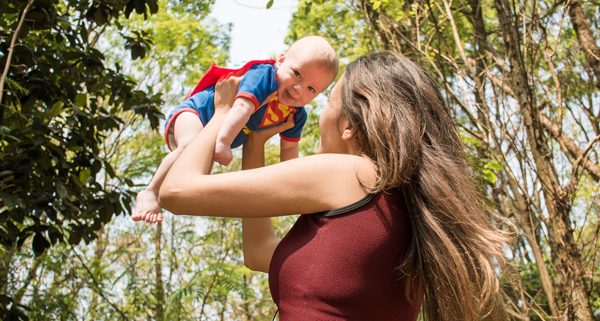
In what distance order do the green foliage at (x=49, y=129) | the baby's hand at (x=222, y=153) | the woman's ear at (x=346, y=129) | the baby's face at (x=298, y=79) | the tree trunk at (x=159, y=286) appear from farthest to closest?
1. the tree trunk at (x=159, y=286)
2. the green foliage at (x=49, y=129)
3. the baby's face at (x=298, y=79)
4. the baby's hand at (x=222, y=153)
5. the woman's ear at (x=346, y=129)

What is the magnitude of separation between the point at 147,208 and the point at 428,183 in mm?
1024

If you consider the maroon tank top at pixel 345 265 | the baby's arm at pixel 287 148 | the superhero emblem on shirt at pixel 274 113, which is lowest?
the maroon tank top at pixel 345 265

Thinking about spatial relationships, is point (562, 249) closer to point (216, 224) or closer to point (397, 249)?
point (397, 249)

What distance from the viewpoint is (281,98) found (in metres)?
1.80

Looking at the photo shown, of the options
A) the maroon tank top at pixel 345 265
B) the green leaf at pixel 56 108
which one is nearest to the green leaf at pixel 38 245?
the green leaf at pixel 56 108

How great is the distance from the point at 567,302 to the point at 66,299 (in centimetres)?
529

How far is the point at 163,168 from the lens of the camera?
5.63 feet

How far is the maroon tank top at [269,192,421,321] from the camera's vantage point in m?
1.08

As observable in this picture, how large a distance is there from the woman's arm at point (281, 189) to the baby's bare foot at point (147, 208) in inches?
19.7

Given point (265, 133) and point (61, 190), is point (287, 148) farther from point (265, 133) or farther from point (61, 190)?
point (61, 190)

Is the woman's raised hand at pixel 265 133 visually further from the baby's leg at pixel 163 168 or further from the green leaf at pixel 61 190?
the green leaf at pixel 61 190

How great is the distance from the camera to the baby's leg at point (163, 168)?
5.45 feet

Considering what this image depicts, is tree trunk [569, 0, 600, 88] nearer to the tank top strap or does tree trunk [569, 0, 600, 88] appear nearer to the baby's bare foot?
the tank top strap

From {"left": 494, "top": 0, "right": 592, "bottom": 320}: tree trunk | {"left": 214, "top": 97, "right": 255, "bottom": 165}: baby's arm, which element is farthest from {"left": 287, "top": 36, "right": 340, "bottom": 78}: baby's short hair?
{"left": 494, "top": 0, "right": 592, "bottom": 320}: tree trunk
